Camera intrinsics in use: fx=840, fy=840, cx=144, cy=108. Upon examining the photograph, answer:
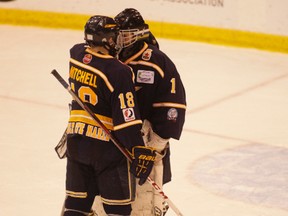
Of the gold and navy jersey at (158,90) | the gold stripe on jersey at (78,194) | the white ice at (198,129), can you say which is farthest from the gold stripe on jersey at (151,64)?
the white ice at (198,129)

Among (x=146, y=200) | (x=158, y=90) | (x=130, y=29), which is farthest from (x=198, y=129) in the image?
(x=130, y=29)

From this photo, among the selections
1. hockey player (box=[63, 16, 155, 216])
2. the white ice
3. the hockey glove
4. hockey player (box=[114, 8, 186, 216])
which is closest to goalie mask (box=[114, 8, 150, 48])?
hockey player (box=[114, 8, 186, 216])

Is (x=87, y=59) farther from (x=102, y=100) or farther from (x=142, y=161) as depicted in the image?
(x=142, y=161)

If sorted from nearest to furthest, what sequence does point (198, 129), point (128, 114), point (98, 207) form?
point (128, 114)
point (98, 207)
point (198, 129)

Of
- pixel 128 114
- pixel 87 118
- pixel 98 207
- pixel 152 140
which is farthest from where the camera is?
pixel 98 207

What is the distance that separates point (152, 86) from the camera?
143 inches

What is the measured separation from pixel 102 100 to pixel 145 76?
26 centimetres

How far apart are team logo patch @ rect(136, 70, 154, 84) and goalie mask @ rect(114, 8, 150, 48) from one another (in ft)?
0.44

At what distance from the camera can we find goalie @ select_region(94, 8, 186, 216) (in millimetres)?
3615

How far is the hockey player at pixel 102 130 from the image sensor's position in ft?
11.1

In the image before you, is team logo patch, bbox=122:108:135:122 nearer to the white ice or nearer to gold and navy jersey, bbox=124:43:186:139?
gold and navy jersey, bbox=124:43:186:139

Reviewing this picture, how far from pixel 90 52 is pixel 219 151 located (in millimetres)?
2417

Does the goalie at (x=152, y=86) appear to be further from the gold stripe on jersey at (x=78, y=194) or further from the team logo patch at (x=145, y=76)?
the gold stripe on jersey at (x=78, y=194)

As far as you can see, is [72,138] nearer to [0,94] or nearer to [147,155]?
[147,155]
